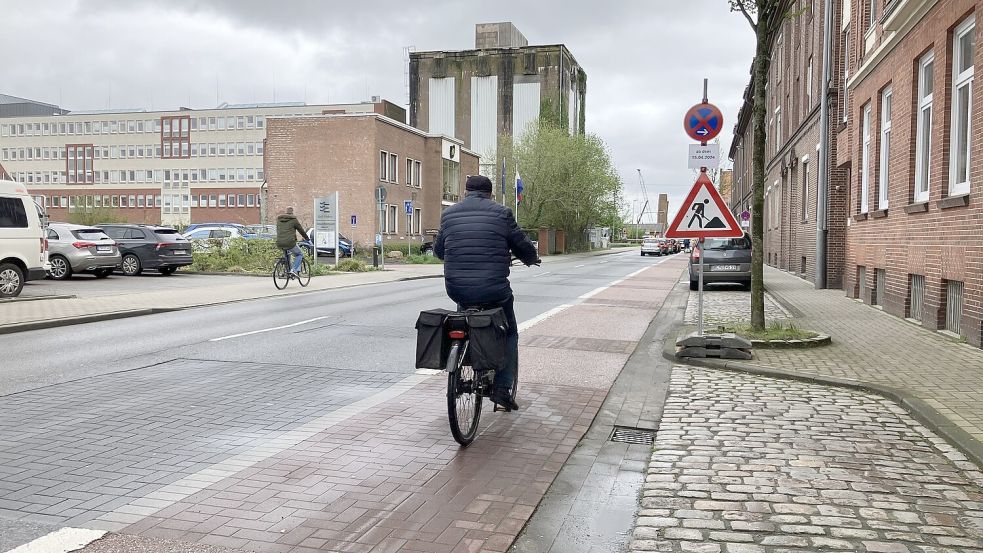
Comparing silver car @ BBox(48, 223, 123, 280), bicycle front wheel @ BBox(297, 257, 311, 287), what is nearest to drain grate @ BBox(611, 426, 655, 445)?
bicycle front wheel @ BBox(297, 257, 311, 287)

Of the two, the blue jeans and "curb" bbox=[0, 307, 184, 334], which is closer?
"curb" bbox=[0, 307, 184, 334]

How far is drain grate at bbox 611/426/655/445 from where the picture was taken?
581cm

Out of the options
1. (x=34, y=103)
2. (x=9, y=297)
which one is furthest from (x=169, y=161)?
(x=9, y=297)

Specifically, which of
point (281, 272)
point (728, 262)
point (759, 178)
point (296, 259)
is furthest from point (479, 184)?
point (728, 262)

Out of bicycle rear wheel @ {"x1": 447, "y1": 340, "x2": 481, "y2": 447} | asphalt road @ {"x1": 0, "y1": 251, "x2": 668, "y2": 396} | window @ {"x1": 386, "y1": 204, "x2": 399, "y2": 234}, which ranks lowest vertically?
asphalt road @ {"x1": 0, "y1": 251, "x2": 668, "y2": 396}

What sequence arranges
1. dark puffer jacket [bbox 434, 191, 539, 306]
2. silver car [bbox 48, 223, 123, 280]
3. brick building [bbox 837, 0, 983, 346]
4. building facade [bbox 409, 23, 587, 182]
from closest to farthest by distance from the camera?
dark puffer jacket [bbox 434, 191, 539, 306], brick building [bbox 837, 0, 983, 346], silver car [bbox 48, 223, 123, 280], building facade [bbox 409, 23, 587, 182]

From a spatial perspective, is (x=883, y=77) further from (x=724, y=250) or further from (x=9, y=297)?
(x=9, y=297)

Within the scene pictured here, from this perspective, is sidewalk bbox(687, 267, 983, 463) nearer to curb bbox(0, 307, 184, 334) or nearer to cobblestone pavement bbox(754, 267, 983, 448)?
cobblestone pavement bbox(754, 267, 983, 448)

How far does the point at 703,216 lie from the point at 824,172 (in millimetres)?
12097

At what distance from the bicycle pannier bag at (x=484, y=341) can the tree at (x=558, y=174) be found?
55807mm

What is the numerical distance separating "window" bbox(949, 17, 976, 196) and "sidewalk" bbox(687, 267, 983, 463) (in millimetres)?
2119

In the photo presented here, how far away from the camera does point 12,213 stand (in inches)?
615

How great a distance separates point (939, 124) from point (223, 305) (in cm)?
1256

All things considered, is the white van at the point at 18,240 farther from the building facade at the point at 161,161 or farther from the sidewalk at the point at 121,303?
the building facade at the point at 161,161
